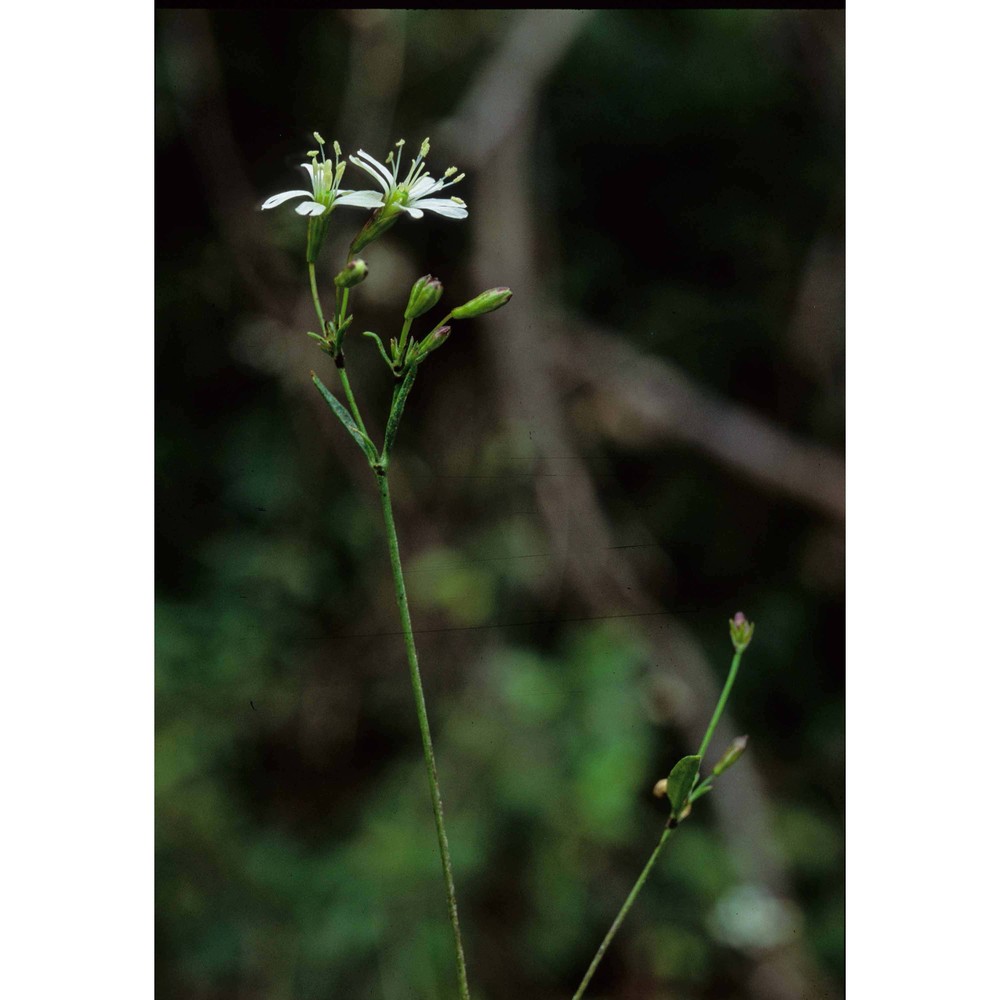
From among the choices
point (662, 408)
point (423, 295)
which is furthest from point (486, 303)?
point (662, 408)

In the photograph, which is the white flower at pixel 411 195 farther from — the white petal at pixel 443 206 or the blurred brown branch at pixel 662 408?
the blurred brown branch at pixel 662 408

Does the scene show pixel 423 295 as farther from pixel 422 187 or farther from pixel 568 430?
pixel 568 430

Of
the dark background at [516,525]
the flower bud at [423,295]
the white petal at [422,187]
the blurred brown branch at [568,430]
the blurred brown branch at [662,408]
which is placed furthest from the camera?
the blurred brown branch at [662,408]

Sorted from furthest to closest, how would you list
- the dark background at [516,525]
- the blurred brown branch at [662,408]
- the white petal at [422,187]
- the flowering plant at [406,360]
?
the blurred brown branch at [662,408], the dark background at [516,525], the white petal at [422,187], the flowering plant at [406,360]

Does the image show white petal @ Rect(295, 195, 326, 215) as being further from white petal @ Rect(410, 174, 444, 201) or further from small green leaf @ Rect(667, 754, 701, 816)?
small green leaf @ Rect(667, 754, 701, 816)

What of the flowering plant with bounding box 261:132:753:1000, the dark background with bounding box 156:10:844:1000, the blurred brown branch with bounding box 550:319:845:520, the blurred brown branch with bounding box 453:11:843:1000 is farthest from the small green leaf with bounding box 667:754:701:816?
the blurred brown branch with bounding box 550:319:845:520

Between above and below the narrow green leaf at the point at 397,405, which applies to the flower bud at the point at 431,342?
above

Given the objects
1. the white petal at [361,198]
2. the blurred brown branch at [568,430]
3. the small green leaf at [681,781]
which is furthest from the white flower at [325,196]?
the blurred brown branch at [568,430]
